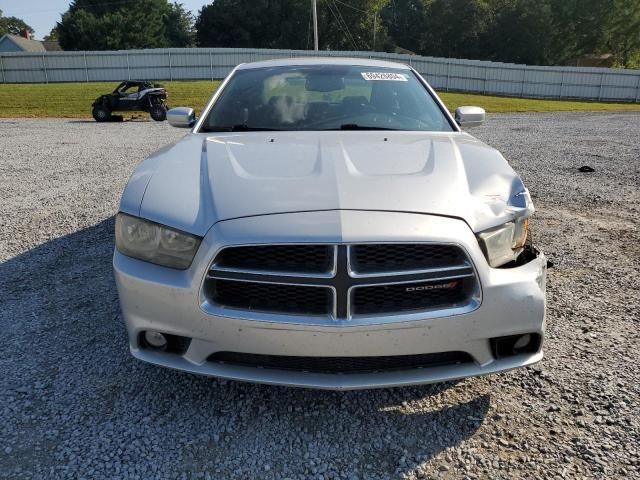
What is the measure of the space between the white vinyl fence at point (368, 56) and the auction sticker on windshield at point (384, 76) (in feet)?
80.6

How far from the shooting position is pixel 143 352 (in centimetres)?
214

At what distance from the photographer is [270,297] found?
198 centimetres

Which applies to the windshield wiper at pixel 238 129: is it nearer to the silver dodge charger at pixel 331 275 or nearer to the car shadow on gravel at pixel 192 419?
the silver dodge charger at pixel 331 275

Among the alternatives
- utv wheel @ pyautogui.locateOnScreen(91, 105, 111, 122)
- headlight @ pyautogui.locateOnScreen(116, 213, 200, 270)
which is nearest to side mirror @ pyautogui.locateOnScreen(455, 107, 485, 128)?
headlight @ pyautogui.locateOnScreen(116, 213, 200, 270)

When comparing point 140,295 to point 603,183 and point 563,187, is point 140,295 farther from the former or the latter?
point 603,183

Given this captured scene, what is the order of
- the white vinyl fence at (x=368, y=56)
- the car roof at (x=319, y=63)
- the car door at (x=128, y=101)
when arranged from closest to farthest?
the car roof at (x=319, y=63)
the car door at (x=128, y=101)
the white vinyl fence at (x=368, y=56)

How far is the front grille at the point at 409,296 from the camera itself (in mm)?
1956

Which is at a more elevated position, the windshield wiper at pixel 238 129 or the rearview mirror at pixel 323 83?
the rearview mirror at pixel 323 83

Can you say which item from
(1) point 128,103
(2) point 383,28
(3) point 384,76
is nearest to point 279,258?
(3) point 384,76

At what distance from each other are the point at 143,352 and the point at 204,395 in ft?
1.31

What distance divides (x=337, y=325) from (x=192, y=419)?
2.80 feet

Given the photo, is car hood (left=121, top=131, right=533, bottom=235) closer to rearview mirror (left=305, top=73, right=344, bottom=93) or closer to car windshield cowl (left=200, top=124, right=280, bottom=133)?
car windshield cowl (left=200, top=124, right=280, bottom=133)

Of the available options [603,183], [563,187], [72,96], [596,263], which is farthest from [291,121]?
[72,96]

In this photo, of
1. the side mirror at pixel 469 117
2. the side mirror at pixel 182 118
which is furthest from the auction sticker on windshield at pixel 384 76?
the side mirror at pixel 182 118
